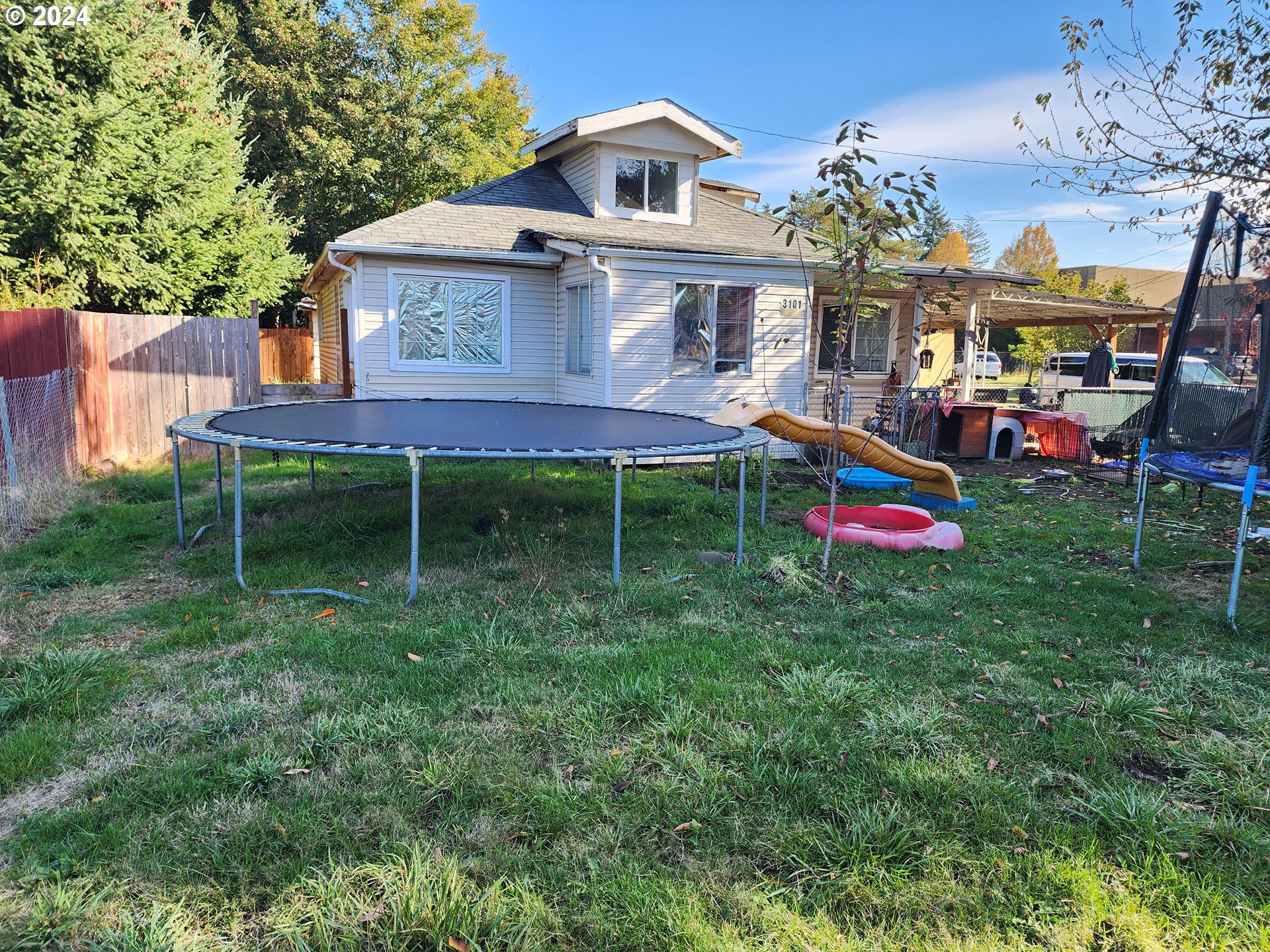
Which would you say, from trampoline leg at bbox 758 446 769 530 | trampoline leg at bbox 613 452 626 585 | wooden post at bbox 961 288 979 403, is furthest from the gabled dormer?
trampoline leg at bbox 613 452 626 585

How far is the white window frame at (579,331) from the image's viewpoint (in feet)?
32.6

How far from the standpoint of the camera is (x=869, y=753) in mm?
2775

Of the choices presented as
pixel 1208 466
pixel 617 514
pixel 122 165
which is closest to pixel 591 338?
pixel 617 514

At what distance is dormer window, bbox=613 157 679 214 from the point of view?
11477mm

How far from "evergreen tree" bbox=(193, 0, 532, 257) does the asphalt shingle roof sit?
8889mm

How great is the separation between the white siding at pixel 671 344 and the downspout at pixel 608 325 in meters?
0.07

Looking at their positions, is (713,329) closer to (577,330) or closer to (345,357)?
(577,330)

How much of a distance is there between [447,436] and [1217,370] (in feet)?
16.8

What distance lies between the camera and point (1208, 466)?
4.77 meters

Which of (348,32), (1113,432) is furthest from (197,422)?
(348,32)

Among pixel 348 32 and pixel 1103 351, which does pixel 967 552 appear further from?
pixel 348 32

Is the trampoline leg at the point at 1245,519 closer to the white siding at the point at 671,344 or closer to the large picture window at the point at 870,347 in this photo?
the white siding at the point at 671,344

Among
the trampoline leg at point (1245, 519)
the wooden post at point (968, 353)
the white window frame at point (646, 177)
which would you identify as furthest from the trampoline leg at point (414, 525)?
the wooden post at point (968, 353)

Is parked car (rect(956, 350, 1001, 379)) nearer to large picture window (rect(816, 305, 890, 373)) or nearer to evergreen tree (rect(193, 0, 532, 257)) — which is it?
large picture window (rect(816, 305, 890, 373))
